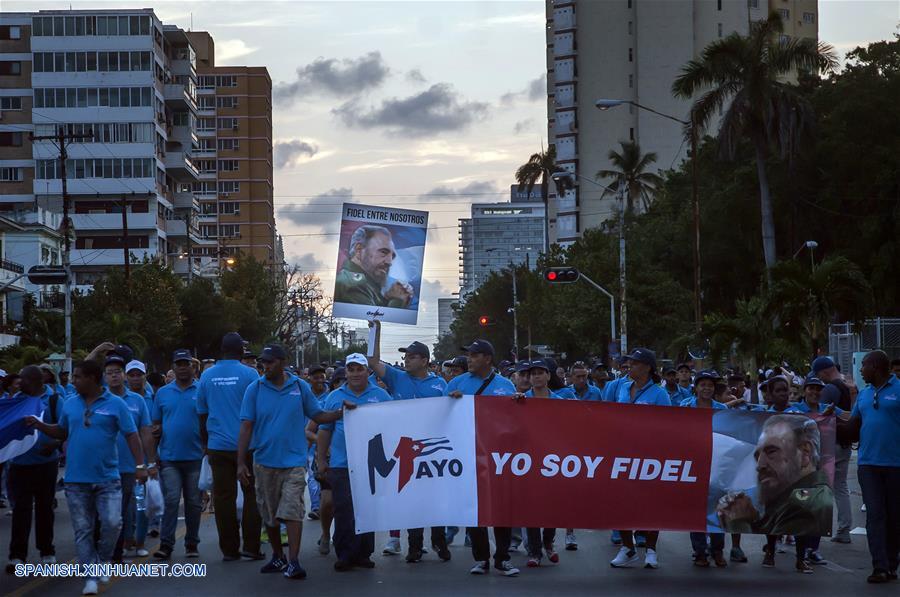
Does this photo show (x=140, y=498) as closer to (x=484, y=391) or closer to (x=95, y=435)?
(x=95, y=435)

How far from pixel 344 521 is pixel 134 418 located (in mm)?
2034

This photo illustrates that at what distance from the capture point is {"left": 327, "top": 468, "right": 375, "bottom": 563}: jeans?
12.2 metres

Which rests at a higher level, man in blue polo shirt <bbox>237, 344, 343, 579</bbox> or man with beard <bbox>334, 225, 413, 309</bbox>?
man with beard <bbox>334, 225, 413, 309</bbox>

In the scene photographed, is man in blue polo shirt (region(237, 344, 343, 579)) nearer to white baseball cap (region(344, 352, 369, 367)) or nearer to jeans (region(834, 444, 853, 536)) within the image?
white baseball cap (region(344, 352, 369, 367))

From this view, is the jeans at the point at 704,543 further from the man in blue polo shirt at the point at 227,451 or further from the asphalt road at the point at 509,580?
the man in blue polo shirt at the point at 227,451

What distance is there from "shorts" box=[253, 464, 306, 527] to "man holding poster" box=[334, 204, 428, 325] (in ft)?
7.40

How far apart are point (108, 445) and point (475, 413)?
10.2 ft

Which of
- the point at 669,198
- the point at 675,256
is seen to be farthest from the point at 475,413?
the point at 669,198

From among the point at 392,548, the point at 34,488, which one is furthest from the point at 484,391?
the point at 34,488

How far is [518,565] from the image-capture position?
1270cm

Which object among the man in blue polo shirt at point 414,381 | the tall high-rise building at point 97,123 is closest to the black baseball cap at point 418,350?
the man in blue polo shirt at point 414,381

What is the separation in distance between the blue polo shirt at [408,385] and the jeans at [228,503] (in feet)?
5.27

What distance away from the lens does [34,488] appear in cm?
1255

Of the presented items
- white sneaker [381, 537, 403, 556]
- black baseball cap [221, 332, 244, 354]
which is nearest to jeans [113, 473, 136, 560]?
black baseball cap [221, 332, 244, 354]
